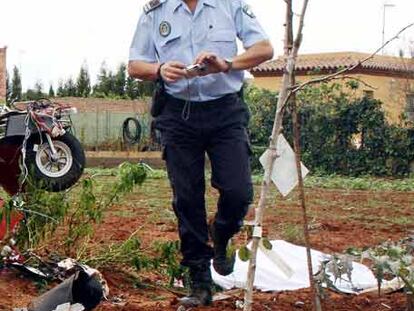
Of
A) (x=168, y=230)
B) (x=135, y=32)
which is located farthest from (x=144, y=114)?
(x=135, y=32)

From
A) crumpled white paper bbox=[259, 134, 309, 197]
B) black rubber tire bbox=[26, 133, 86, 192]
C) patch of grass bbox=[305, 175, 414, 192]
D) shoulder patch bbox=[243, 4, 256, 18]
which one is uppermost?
shoulder patch bbox=[243, 4, 256, 18]

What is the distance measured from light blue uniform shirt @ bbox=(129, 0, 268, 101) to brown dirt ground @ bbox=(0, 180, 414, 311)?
1032mm

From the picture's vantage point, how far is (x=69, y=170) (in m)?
6.85

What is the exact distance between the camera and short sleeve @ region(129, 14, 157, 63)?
14.7ft

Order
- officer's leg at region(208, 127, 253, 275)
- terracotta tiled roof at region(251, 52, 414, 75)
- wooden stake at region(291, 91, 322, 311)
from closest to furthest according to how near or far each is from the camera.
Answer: wooden stake at region(291, 91, 322, 311) → officer's leg at region(208, 127, 253, 275) → terracotta tiled roof at region(251, 52, 414, 75)

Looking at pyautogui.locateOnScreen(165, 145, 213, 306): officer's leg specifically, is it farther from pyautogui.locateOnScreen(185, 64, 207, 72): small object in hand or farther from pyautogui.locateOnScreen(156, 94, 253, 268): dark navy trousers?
pyautogui.locateOnScreen(185, 64, 207, 72): small object in hand

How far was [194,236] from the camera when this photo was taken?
448 cm

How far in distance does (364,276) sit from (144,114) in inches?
874

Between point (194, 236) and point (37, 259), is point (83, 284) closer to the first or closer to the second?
point (194, 236)

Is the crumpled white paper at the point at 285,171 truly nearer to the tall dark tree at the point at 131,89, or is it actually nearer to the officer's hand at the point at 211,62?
the officer's hand at the point at 211,62

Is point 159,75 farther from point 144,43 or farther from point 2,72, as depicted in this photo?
point 2,72

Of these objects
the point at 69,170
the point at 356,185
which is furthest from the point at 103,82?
the point at 69,170

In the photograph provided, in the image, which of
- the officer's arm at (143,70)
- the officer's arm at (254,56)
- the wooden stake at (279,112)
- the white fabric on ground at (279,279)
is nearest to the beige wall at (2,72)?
the white fabric on ground at (279,279)

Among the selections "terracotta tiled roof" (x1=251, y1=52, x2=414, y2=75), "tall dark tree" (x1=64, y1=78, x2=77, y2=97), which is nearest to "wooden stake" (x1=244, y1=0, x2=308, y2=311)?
"terracotta tiled roof" (x1=251, y1=52, x2=414, y2=75)
